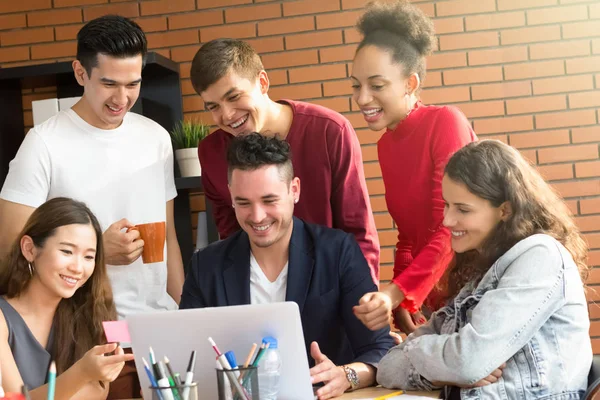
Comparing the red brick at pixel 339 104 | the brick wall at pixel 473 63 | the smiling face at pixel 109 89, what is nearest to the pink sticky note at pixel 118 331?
the smiling face at pixel 109 89

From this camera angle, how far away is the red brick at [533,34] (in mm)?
4074

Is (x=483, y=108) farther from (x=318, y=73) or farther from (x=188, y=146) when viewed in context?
(x=188, y=146)

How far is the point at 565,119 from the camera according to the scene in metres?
4.08

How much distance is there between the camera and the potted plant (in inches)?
154

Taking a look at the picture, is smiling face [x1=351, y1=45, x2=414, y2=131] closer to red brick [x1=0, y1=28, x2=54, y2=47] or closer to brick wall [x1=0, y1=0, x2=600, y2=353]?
brick wall [x1=0, y1=0, x2=600, y2=353]

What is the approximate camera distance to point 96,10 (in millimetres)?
4359

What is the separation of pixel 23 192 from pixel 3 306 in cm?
42

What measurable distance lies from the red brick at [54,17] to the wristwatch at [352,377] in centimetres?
293

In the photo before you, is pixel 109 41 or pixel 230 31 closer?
pixel 109 41

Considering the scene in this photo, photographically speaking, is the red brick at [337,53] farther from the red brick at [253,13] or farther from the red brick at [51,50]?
the red brick at [51,50]

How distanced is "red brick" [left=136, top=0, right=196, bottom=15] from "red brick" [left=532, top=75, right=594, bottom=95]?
182 cm

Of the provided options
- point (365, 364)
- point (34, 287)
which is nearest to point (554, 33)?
point (365, 364)

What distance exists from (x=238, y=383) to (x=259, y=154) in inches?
36.2

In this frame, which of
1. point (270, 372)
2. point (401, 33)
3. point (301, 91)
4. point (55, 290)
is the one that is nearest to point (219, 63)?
point (401, 33)
